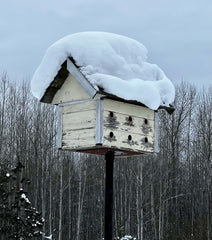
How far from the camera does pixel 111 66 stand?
472cm

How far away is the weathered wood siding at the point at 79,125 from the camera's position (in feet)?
15.6

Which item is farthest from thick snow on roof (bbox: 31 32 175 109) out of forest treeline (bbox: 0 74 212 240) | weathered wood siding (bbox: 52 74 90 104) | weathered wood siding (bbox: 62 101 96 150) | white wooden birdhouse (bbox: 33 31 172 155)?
forest treeline (bbox: 0 74 212 240)

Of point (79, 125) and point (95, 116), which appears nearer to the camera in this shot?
point (95, 116)

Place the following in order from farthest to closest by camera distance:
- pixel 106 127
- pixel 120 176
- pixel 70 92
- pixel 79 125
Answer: pixel 120 176 < pixel 70 92 < pixel 79 125 < pixel 106 127

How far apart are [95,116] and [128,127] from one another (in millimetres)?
453

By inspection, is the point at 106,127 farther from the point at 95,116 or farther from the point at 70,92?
the point at 70,92

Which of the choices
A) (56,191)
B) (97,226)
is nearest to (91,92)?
(56,191)

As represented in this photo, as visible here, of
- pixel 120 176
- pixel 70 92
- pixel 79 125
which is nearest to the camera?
pixel 79 125

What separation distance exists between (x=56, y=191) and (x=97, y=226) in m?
2.61

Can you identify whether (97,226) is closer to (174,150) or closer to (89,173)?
(89,173)

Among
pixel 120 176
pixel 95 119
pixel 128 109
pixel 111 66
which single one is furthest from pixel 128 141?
pixel 120 176

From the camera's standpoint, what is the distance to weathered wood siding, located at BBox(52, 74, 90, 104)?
490cm

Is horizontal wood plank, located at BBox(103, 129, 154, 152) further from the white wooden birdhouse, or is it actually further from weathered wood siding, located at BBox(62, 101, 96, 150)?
weathered wood siding, located at BBox(62, 101, 96, 150)

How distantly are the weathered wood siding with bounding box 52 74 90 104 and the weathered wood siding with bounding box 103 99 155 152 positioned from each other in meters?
0.33
